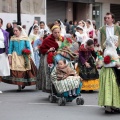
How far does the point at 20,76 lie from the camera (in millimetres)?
13188

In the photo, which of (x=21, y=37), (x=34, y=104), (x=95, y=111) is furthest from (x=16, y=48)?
(x=95, y=111)

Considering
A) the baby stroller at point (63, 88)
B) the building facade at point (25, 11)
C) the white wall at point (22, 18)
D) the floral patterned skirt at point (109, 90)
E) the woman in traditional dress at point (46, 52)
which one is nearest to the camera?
the floral patterned skirt at point (109, 90)

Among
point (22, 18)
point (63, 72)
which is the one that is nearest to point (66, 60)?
point (63, 72)

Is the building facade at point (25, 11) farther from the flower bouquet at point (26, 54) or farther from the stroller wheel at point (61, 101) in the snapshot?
the stroller wheel at point (61, 101)

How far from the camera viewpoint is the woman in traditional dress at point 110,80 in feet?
30.0

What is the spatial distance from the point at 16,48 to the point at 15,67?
1.62 ft

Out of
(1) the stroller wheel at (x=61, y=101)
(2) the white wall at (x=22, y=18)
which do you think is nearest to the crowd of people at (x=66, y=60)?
(1) the stroller wheel at (x=61, y=101)

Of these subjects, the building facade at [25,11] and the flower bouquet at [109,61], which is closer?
the flower bouquet at [109,61]

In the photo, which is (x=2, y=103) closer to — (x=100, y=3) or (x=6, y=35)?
(x=6, y=35)

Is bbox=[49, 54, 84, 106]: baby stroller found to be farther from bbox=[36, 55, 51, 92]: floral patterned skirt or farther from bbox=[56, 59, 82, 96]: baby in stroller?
bbox=[36, 55, 51, 92]: floral patterned skirt

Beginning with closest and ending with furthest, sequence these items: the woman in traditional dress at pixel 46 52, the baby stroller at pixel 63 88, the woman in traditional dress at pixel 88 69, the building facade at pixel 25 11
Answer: the baby stroller at pixel 63 88 → the woman in traditional dress at pixel 46 52 → the woman in traditional dress at pixel 88 69 → the building facade at pixel 25 11

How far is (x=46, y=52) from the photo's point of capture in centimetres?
1116

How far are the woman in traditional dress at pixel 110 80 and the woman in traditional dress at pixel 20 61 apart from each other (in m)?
4.06

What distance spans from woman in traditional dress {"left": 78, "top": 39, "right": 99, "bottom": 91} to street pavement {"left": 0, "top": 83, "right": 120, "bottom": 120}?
0.36 metres
